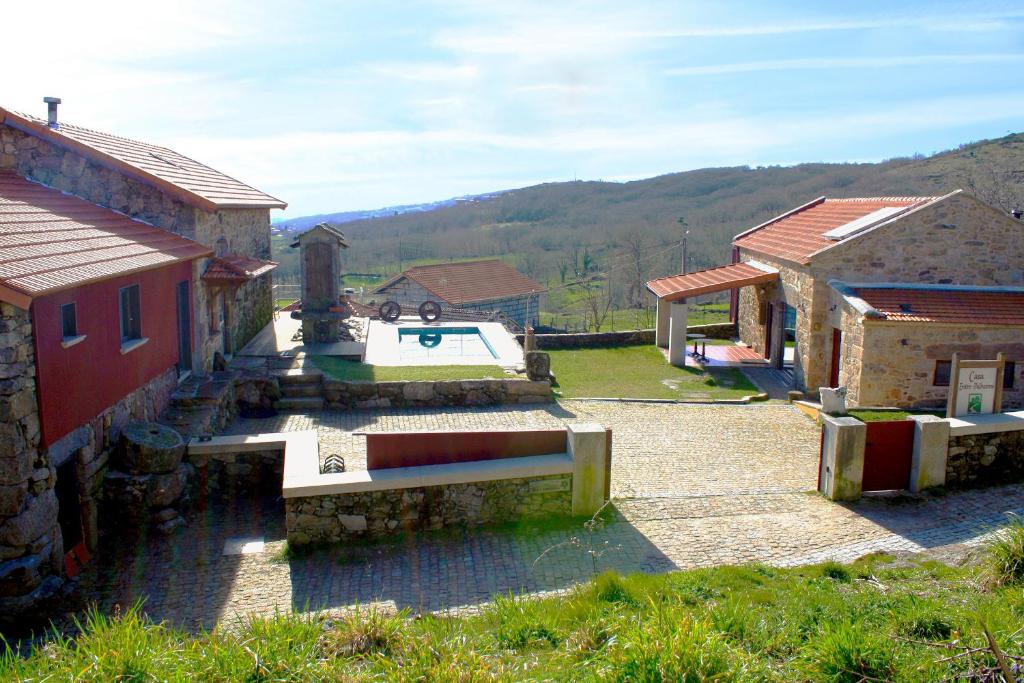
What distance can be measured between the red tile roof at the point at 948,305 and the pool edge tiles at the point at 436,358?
26.9 feet

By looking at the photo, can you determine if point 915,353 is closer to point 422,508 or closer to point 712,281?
point 712,281

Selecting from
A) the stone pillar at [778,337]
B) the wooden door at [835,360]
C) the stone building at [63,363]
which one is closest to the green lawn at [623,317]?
the stone pillar at [778,337]

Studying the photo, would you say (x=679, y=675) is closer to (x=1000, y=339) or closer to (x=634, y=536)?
(x=634, y=536)

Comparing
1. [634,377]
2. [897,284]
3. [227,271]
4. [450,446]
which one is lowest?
[634,377]

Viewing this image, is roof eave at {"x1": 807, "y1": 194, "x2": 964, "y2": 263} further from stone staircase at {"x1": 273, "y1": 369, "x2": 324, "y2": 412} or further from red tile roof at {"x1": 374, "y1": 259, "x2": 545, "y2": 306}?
red tile roof at {"x1": 374, "y1": 259, "x2": 545, "y2": 306}

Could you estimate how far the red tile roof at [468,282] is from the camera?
119 feet

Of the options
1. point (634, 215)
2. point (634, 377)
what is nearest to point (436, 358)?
point (634, 377)

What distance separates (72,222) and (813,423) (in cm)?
1383

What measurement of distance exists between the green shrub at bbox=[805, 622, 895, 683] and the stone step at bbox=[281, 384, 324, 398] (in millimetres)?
12505

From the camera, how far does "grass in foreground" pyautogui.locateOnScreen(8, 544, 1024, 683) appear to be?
5203mm

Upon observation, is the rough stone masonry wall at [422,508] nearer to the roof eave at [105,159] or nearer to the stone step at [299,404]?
the stone step at [299,404]

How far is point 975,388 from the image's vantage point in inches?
493

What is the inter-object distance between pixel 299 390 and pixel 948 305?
1387 cm

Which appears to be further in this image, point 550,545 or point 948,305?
point 948,305
